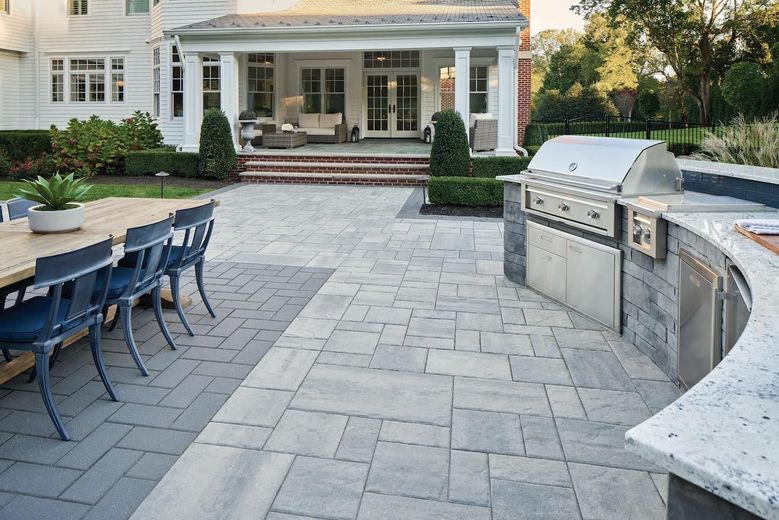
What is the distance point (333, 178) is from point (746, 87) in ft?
43.2

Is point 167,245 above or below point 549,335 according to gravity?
above

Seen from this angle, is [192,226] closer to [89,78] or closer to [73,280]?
[73,280]

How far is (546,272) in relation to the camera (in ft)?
18.2

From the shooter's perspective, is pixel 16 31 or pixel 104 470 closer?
pixel 104 470

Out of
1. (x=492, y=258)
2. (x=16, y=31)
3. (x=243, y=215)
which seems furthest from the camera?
(x=16, y=31)

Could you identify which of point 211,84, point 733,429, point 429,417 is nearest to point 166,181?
point 211,84

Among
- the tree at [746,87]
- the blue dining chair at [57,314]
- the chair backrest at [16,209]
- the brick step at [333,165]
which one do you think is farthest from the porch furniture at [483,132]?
the blue dining chair at [57,314]

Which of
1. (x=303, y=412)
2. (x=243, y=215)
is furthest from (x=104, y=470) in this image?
(x=243, y=215)

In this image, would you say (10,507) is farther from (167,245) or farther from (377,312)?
(377,312)

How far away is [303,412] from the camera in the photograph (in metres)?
3.39

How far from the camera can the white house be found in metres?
17.0

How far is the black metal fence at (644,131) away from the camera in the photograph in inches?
714

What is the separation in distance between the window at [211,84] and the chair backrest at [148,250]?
1265 centimetres

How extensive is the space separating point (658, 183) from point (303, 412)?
2894mm
